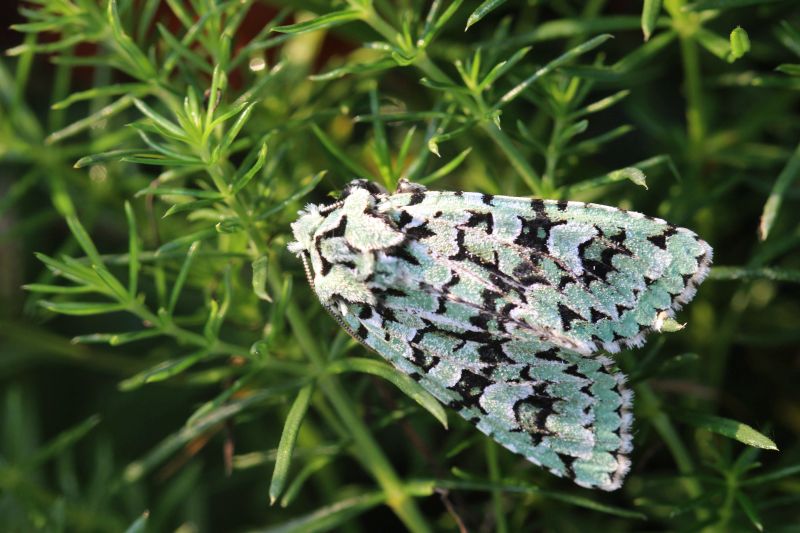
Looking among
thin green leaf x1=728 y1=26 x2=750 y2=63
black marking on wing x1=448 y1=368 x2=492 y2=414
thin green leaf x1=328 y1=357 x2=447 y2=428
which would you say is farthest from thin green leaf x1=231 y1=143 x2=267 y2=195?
thin green leaf x1=728 y1=26 x2=750 y2=63

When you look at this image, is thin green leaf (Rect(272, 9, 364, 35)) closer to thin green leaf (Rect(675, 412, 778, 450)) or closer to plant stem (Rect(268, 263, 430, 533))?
plant stem (Rect(268, 263, 430, 533))

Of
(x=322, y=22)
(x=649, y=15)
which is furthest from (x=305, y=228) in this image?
(x=649, y=15)

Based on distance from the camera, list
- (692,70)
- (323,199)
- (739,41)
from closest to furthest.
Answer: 1. (739,41)
2. (692,70)
3. (323,199)

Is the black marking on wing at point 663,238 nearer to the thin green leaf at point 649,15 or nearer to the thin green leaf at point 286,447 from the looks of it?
the thin green leaf at point 649,15

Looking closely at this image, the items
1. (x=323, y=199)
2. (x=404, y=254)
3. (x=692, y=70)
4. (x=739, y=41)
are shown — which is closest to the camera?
(x=739, y=41)

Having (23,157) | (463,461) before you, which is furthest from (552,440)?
(23,157)

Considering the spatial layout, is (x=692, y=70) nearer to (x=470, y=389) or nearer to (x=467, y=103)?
(x=467, y=103)
